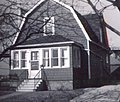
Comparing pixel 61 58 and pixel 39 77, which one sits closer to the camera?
pixel 61 58

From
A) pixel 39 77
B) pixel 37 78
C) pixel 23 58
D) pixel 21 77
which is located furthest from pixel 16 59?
pixel 37 78

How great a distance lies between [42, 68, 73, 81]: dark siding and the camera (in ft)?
63.9

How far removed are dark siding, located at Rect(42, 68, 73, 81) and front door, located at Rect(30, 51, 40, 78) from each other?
3.39 feet

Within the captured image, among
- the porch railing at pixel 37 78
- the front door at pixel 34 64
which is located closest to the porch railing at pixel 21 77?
the front door at pixel 34 64

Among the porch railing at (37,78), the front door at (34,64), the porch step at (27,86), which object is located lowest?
the porch step at (27,86)

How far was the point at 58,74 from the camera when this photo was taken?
19.8 metres

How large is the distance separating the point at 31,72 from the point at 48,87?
2218 mm

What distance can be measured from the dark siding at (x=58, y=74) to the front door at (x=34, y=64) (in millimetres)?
1033

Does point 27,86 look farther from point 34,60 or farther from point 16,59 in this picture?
point 16,59

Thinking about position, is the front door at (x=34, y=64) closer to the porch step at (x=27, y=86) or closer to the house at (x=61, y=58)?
the house at (x=61, y=58)

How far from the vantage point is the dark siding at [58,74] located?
19484 mm

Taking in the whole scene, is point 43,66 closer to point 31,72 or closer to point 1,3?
point 31,72

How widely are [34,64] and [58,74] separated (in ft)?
7.72

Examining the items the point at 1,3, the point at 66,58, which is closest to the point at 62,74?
the point at 66,58
